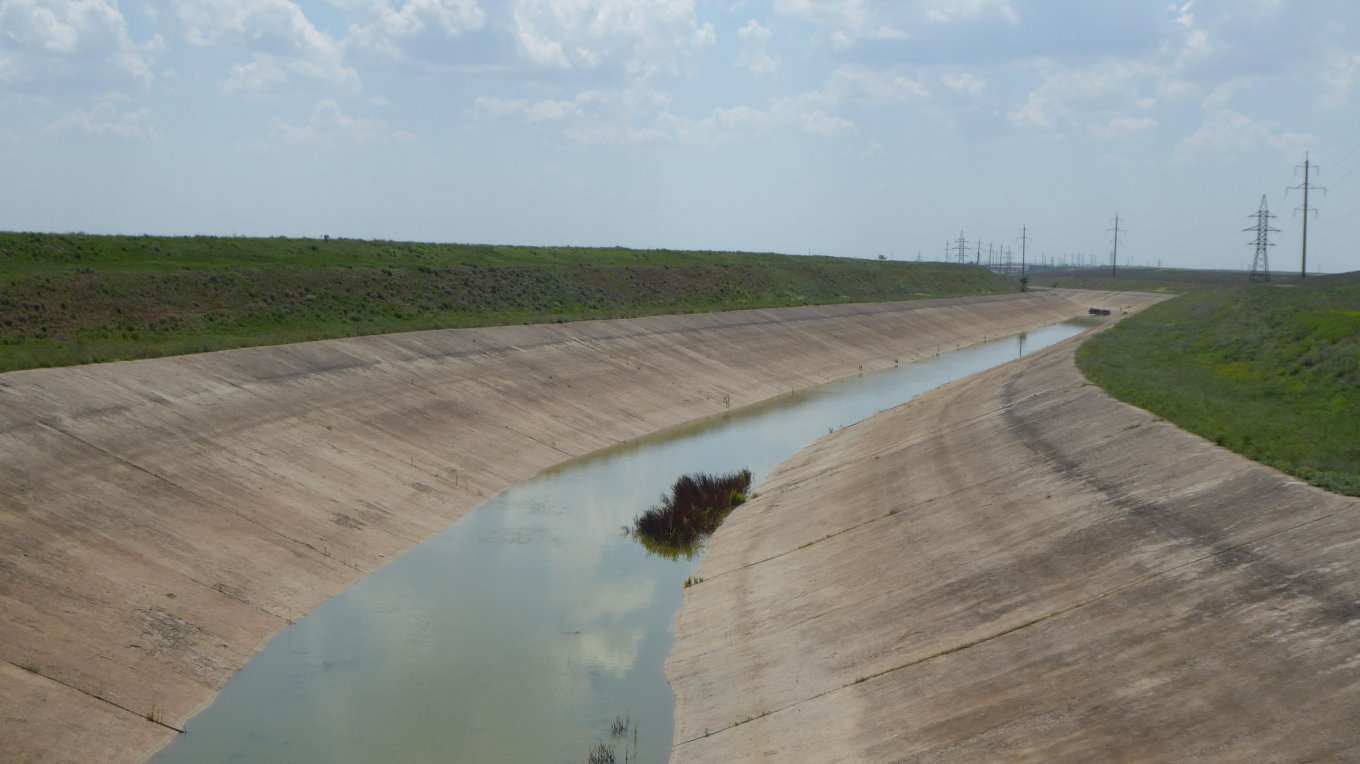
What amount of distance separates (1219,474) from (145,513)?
16.9 meters

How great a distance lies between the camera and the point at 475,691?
1623 centimetres

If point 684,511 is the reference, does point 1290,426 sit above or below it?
above

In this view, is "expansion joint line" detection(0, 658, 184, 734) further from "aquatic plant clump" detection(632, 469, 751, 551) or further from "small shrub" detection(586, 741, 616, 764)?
"aquatic plant clump" detection(632, 469, 751, 551)

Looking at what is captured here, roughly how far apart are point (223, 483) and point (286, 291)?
2593 centimetres

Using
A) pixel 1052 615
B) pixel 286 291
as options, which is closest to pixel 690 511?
pixel 1052 615

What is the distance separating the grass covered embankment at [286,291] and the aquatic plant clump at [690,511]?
13100 mm

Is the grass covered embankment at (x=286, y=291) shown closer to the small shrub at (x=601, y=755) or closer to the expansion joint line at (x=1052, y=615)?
the small shrub at (x=601, y=755)

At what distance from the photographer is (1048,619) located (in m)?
15.0

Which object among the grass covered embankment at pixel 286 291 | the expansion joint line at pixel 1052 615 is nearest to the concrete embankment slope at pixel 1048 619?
the expansion joint line at pixel 1052 615

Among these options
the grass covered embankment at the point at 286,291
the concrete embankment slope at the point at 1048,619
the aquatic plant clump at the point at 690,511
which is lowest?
the aquatic plant clump at the point at 690,511

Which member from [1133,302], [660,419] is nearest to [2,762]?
[660,419]

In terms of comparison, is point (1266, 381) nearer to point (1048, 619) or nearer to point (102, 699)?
point (1048, 619)

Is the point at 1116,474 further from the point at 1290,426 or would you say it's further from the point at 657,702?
the point at 657,702

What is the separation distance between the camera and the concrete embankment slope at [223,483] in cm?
1496
